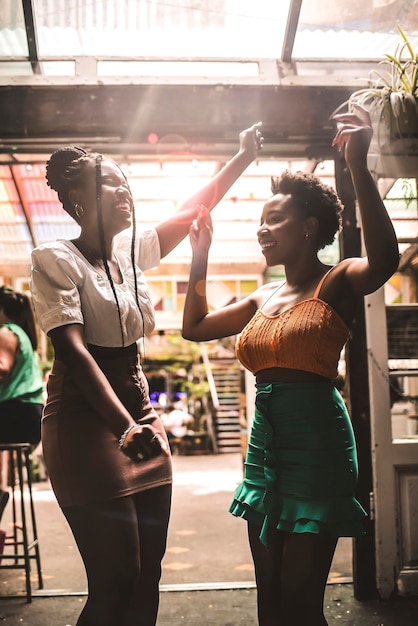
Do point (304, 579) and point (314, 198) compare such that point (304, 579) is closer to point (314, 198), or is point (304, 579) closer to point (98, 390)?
point (98, 390)

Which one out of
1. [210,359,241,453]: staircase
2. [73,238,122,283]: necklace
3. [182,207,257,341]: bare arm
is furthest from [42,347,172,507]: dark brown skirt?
[210,359,241,453]: staircase

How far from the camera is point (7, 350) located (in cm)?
378

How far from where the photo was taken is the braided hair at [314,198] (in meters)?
2.02

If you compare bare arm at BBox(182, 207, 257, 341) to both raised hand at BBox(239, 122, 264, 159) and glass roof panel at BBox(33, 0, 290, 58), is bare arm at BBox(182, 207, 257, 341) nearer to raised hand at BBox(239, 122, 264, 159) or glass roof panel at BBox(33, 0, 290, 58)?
raised hand at BBox(239, 122, 264, 159)

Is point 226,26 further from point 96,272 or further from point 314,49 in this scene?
point 96,272

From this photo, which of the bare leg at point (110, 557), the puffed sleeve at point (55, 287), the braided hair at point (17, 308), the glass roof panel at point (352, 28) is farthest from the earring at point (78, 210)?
the glass roof panel at point (352, 28)

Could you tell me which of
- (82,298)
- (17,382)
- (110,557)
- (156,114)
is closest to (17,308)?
(17,382)

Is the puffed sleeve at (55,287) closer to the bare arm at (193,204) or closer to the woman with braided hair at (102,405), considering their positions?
the woman with braided hair at (102,405)

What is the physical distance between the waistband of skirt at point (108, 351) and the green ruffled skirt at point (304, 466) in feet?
1.45

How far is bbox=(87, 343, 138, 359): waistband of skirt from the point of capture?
68.3 inches

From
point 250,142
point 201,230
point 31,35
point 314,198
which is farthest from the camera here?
point 31,35

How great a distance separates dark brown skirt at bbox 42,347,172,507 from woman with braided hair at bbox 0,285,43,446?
83.5 inches

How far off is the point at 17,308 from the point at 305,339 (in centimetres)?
259

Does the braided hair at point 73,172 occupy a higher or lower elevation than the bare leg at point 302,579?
higher
